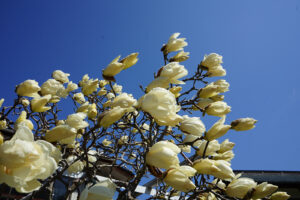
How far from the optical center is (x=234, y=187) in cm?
102

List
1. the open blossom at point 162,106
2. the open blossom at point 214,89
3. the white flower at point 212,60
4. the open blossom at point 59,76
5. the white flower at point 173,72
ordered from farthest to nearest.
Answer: the open blossom at point 59,76, the white flower at point 212,60, the open blossom at point 214,89, the white flower at point 173,72, the open blossom at point 162,106

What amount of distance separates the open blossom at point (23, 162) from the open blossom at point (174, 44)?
1188 millimetres

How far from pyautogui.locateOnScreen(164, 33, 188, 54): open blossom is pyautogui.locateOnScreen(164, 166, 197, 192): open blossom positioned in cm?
99

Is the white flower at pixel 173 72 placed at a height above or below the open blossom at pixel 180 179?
above

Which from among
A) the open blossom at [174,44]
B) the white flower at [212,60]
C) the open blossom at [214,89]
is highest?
the open blossom at [174,44]

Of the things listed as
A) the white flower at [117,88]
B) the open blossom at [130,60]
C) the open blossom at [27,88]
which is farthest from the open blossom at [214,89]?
the white flower at [117,88]

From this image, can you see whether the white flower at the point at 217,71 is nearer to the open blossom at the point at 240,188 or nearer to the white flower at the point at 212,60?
the white flower at the point at 212,60

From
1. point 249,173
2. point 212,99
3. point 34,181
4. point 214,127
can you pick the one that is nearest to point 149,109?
point 214,127

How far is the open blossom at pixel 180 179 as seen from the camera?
2.80ft

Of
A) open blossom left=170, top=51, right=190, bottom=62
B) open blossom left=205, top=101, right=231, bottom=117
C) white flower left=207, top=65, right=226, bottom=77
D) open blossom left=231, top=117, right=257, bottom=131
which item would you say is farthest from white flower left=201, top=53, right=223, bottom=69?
open blossom left=231, top=117, right=257, bottom=131

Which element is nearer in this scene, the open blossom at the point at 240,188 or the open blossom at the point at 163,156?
the open blossom at the point at 163,156

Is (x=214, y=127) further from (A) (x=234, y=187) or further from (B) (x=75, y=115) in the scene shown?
(B) (x=75, y=115)

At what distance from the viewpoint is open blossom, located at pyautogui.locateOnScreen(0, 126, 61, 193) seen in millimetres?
578

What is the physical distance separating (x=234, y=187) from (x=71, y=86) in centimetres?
165
